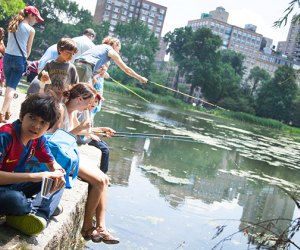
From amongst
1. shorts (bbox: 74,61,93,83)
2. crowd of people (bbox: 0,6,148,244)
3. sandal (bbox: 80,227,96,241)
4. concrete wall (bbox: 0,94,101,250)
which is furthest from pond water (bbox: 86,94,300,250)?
shorts (bbox: 74,61,93,83)

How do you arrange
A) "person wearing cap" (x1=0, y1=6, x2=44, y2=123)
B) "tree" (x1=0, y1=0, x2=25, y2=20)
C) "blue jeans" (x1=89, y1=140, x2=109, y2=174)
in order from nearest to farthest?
"blue jeans" (x1=89, y1=140, x2=109, y2=174), "person wearing cap" (x1=0, y1=6, x2=44, y2=123), "tree" (x1=0, y1=0, x2=25, y2=20)

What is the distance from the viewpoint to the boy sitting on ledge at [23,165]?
7.05 ft

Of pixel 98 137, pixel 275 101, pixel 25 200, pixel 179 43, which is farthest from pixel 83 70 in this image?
pixel 179 43

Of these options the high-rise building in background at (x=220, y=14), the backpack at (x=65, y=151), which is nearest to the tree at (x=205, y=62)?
the backpack at (x=65, y=151)

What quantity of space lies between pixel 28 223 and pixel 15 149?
40 cm

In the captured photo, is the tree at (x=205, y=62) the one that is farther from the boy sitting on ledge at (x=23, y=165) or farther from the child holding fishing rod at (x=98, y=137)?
the boy sitting on ledge at (x=23, y=165)

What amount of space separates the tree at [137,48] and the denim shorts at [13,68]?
56.4 meters

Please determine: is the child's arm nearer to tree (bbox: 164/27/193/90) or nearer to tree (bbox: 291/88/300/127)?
tree (bbox: 291/88/300/127)

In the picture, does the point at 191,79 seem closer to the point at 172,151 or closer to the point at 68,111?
the point at 172,151

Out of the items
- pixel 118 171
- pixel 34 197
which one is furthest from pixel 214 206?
pixel 34 197

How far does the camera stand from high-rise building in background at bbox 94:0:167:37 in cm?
10444

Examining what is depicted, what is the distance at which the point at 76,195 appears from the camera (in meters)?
3.21

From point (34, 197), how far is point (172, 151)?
7.47 metres

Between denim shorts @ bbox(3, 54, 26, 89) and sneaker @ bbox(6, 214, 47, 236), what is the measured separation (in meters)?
3.29
